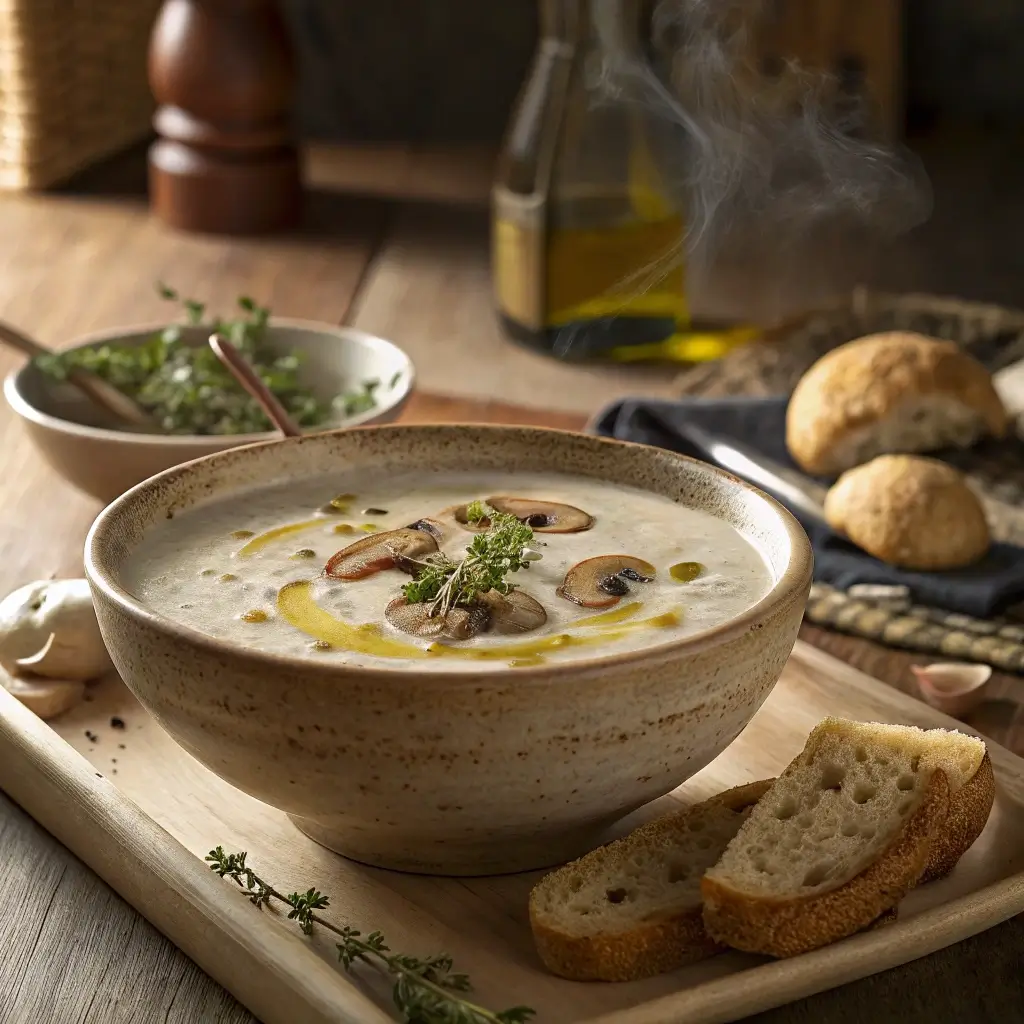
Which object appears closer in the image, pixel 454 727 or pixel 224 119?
pixel 454 727

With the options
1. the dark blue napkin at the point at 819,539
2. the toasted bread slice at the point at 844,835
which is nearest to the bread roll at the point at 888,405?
the dark blue napkin at the point at 819,539

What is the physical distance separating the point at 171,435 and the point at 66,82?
251 centimetres

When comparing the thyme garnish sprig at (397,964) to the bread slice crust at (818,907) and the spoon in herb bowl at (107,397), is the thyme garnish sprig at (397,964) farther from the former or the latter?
the spoon in herb bowl at (107,397)

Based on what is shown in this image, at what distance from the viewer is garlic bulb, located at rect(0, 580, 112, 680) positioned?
1.76m

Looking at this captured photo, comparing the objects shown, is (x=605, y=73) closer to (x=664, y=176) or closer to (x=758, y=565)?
(x=664, y=176)

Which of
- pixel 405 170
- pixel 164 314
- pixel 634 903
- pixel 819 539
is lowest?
pixel 405 170

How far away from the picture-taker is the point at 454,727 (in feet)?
4.10

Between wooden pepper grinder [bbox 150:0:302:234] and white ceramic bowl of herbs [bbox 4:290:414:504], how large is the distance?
5.09ft

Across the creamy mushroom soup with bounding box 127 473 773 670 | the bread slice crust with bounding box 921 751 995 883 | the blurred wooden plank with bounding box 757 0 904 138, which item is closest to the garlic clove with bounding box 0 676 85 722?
the creamy mushroom soup with bounding box 127 473 773 670

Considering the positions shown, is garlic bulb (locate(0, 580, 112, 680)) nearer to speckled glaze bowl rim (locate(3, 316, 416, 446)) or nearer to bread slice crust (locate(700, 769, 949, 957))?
speckled glaze bowl rim (locate(3, 316, 416, 446))

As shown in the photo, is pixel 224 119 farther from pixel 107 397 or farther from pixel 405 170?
pixel 107 397

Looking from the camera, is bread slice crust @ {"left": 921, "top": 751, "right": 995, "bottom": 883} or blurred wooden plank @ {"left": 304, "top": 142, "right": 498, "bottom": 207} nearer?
bread slice crust @ {"left": 921, "top": 751, "right": 995, "bottom": 883}

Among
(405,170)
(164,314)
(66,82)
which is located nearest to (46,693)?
(164,314)

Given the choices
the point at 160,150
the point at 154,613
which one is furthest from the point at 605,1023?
the point at 160,150
